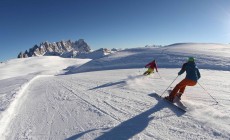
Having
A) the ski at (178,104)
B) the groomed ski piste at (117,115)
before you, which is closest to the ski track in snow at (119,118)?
the groomed ski piste at (117,115)

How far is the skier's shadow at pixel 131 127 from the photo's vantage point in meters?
6.70

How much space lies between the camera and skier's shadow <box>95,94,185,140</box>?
22.0 feet

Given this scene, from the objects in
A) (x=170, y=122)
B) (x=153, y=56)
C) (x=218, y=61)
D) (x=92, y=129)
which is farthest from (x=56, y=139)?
(x=153, y=56)

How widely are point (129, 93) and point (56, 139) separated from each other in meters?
5.27

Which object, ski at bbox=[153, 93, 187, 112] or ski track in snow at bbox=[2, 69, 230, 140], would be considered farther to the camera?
ski at bbox=[153, 93, 187, 112]

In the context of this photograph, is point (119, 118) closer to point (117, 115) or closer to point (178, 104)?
point (117, 115)

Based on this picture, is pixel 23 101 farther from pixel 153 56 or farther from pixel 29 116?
pixel 153 56

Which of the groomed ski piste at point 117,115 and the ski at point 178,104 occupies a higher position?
the ski at point 178,104

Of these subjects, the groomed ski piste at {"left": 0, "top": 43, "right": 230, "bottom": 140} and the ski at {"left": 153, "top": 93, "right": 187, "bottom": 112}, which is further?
the ski at {"left": 153, "top": 93, "right": 187, "bottom": 112}

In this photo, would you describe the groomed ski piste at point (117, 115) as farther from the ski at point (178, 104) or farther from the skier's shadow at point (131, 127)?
the ski at point (178, 104)

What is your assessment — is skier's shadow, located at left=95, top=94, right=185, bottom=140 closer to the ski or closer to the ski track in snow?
the ski track in snow

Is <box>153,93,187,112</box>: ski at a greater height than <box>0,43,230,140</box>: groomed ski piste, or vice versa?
<box>153,93,187,112</box>: ski

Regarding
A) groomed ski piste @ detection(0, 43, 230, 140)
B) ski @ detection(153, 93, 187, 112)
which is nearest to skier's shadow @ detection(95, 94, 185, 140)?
groomed ski piste @ detection(0, 43, 230, 140)

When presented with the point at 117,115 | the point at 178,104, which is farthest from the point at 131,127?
the point at 178,104
